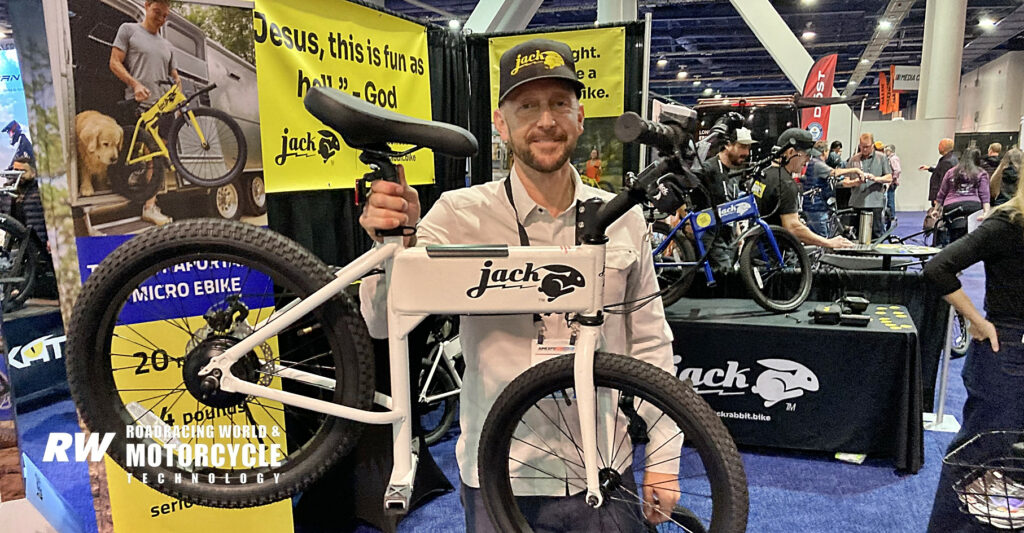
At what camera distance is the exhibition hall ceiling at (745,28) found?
11.6 m

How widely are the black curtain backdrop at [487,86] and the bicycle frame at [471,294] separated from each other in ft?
7.32

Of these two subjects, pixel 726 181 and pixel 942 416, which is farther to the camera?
pixel 726 181

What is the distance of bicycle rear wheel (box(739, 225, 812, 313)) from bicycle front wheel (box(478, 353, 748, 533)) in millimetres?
2302

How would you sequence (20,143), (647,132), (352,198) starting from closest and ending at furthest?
(647,132)
(20,143)
(352,198)

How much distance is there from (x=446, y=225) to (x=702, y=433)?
748 millimetres

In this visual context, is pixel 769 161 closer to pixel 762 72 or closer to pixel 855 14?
pixel 855 14

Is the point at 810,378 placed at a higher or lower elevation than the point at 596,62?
lower

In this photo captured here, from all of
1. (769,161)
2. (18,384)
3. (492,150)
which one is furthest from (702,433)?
(769,161)

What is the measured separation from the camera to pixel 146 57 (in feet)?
5.96

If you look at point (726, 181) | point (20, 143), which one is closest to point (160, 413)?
point (20, 143)

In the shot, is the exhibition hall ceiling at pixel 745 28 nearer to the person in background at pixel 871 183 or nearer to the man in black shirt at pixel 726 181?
the person in background at pixel 871 183

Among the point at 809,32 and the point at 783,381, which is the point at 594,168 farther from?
the point at 809,32

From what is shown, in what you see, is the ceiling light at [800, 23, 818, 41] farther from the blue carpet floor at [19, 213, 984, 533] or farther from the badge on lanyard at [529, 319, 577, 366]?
the badge on lanyard at [529, 319, 577, 366]

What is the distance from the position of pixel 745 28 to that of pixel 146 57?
14.7 m
